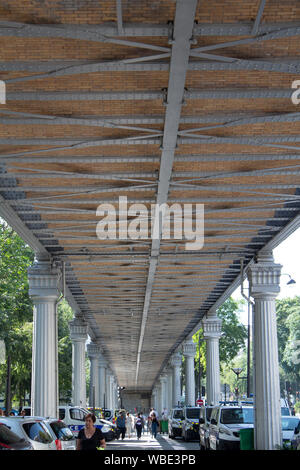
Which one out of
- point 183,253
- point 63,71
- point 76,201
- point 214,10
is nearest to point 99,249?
point 183,253

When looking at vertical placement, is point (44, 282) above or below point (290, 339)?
above

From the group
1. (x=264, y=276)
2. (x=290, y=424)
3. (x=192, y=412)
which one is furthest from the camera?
(x=192, y=412)

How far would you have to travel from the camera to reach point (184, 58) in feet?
33.6

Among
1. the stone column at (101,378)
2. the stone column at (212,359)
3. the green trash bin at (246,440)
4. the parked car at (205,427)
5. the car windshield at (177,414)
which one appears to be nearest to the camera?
the green trash bin at (246,440)

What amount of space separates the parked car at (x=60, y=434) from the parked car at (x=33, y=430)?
234 millimetres

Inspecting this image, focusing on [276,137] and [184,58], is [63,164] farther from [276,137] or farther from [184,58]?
[184,58]

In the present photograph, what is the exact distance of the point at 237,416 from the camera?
24625 mm

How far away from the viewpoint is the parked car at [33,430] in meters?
12.9

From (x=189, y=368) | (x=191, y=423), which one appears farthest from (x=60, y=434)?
(x=189, y=368)

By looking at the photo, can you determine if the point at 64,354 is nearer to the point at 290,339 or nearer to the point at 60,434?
the point at 290,339

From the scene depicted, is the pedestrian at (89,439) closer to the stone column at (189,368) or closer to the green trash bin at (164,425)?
the stone column at (189,368)

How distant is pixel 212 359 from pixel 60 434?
75.5 feet

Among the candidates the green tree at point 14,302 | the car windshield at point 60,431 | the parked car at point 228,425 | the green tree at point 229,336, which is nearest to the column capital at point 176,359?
the green tree at point 229,336
